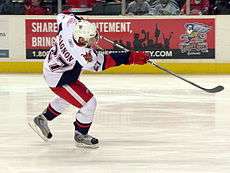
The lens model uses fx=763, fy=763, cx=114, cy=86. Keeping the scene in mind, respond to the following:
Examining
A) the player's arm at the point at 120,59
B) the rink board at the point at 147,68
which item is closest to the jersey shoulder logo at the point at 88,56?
the player's arm at the point at 120,59

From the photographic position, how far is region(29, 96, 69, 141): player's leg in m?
5.50

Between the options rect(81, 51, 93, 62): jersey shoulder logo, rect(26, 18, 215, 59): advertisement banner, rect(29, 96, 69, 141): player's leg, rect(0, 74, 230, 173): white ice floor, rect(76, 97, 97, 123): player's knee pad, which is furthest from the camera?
rect(26, 18, 215, 59): advertisement banner

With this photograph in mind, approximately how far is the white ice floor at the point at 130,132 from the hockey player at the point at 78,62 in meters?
0.25

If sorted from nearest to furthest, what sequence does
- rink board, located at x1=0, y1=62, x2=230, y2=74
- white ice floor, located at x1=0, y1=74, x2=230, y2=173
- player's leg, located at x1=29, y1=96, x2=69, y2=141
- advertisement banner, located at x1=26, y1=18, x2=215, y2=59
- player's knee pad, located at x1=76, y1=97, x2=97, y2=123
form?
1. white ice floor, located at x1=0, y1=74, x2=230, y2=173
2. player's knee pad, located at x1=76, y1=97, x2=97, y2=123
3. player's leg, located at x1=29, y1=96, x2=69, y2=141
4. rink board, located at x1=0, y1=62, x2=230, y2=74
5. advertisement banner, located at x1=26, y1=18, x2=215, y2=59

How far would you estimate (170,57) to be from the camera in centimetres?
1135

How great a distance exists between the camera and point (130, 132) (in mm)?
5996

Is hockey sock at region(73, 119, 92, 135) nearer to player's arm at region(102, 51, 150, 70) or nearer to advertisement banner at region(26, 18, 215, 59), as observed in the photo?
player's arm at region(102, 51, 150, 70)

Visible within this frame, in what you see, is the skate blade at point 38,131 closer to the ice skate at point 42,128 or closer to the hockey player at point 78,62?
the ice skate at point 42,128

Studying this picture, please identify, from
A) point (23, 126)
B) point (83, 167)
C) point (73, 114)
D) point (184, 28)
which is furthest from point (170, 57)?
point (83, 167)

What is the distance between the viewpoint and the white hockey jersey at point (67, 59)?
5.07 meters

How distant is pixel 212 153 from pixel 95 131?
4.25ft

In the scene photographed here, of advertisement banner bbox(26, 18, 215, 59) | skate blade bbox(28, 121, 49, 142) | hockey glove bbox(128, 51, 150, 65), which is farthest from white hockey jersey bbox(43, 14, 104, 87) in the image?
advertisement banner bbox(26, 18, 215, 59)

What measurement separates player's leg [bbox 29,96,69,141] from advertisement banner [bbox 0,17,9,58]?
603cm

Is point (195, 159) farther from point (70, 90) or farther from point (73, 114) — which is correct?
point (73, 114)
